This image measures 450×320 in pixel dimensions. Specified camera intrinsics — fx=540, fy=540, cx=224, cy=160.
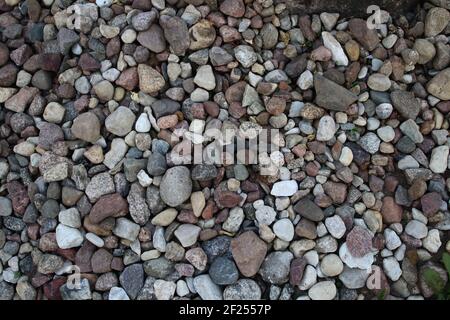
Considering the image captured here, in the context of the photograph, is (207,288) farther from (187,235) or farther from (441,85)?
(441,85)

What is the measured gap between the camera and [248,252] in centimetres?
195

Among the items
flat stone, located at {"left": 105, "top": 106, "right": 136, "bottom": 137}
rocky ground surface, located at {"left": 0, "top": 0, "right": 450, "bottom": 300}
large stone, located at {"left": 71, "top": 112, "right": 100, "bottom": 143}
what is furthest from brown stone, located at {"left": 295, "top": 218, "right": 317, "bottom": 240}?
large stone, located at {"left": 71, "top": 112, "right": 100, "bottom": 143}

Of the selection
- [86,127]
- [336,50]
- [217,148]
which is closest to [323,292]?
[217,148]

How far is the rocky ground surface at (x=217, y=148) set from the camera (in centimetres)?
198

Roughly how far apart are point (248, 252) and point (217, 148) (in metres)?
0.41

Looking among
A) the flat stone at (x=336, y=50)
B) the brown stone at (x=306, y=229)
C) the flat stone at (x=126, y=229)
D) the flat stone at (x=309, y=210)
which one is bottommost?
the flat stone at (x=126, y=229)

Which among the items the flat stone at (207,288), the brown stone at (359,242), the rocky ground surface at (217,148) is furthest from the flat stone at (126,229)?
the brown stone at (359,242)

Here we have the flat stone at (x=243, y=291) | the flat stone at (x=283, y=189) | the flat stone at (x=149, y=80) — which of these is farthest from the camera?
the flat stone at (x=149, y=80)

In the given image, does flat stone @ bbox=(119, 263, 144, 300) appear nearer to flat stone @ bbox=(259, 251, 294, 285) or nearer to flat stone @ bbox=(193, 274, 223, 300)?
flat stone @ bbox=(193, 274, 223, 300)

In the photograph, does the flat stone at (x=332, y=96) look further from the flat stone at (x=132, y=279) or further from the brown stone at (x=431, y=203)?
the flat stone at (x=132, y=279)

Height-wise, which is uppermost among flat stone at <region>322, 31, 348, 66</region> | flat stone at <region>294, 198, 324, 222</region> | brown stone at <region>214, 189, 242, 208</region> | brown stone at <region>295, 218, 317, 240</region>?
flat stone at <region>322, 31, 348, 66</region>

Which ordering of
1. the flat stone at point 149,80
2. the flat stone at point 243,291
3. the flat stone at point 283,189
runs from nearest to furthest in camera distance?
the flat stone at point 243,291
the flat stone at point 283,189
the flat stone at point 149,80

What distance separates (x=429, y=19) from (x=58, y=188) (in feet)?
5.44

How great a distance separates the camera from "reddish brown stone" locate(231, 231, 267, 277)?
1.94m
